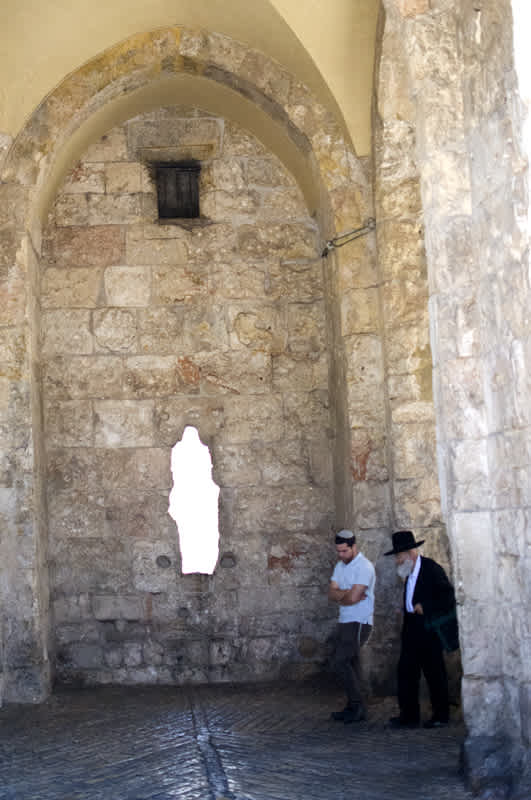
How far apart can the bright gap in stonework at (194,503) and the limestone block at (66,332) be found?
105 centimetres

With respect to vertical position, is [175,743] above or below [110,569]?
below

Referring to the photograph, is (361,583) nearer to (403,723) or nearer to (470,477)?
(403,723)

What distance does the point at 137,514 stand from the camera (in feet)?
24.8

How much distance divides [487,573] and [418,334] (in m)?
2.45

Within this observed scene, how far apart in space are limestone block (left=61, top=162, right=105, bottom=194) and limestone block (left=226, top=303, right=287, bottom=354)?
56.3 inches

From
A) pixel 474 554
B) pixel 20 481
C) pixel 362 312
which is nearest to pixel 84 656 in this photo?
pixel 20 481

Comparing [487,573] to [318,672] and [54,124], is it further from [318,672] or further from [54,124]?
[54,124]

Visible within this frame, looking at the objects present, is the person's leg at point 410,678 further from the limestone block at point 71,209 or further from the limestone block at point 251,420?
the limestone block at point 71,209

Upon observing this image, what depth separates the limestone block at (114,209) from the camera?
7820 mm

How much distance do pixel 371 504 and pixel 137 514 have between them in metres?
1.91

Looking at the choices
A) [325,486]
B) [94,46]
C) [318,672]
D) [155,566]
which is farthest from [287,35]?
[318,672]

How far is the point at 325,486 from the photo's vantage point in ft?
25.2

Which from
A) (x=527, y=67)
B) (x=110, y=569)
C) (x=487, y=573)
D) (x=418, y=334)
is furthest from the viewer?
(x=110, y=569)

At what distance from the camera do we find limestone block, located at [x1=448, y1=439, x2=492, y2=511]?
4.51 metres
